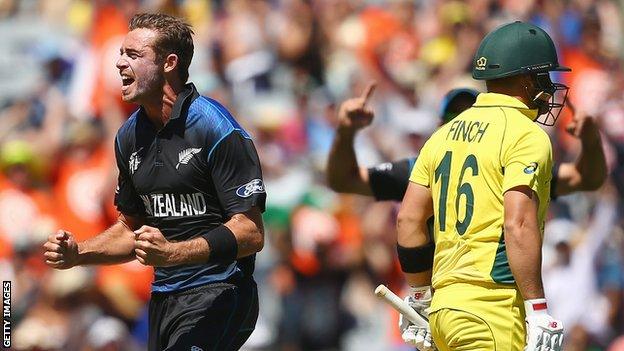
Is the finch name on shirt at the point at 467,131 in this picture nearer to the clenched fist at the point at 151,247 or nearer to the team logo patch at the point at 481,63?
the team logo patch at the point at 481,63

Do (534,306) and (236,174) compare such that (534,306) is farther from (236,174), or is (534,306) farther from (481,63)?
(236,174)

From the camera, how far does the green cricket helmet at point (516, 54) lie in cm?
528

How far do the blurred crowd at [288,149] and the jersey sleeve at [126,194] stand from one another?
145 inches

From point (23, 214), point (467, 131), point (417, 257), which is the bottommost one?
point (23, 214)

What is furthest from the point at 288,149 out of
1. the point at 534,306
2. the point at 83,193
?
the point at 534,306

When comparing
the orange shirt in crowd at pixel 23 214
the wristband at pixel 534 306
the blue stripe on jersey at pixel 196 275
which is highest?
the blue stripe on jersey at pixel 196 275

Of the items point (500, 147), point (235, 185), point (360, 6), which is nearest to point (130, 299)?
point (360, 6)

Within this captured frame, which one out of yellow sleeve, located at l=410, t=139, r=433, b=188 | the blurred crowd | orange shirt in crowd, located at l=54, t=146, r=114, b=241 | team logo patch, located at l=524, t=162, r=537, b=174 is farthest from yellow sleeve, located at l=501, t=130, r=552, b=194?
orange shirt in crowd, located at l=54, t=146, r=114, b=241

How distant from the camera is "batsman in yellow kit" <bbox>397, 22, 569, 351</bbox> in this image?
4914 millimetres

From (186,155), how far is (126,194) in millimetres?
510

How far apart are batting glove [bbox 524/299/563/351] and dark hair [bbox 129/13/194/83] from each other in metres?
2.01

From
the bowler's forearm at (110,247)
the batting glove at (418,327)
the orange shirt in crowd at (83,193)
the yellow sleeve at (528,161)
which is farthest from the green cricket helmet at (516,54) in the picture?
the orange shirt in crowd at (83,193)

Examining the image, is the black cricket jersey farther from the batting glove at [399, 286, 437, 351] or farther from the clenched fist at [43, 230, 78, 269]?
the batting glove at [399, 286, 437, 351]

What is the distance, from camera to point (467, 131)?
5219mm
